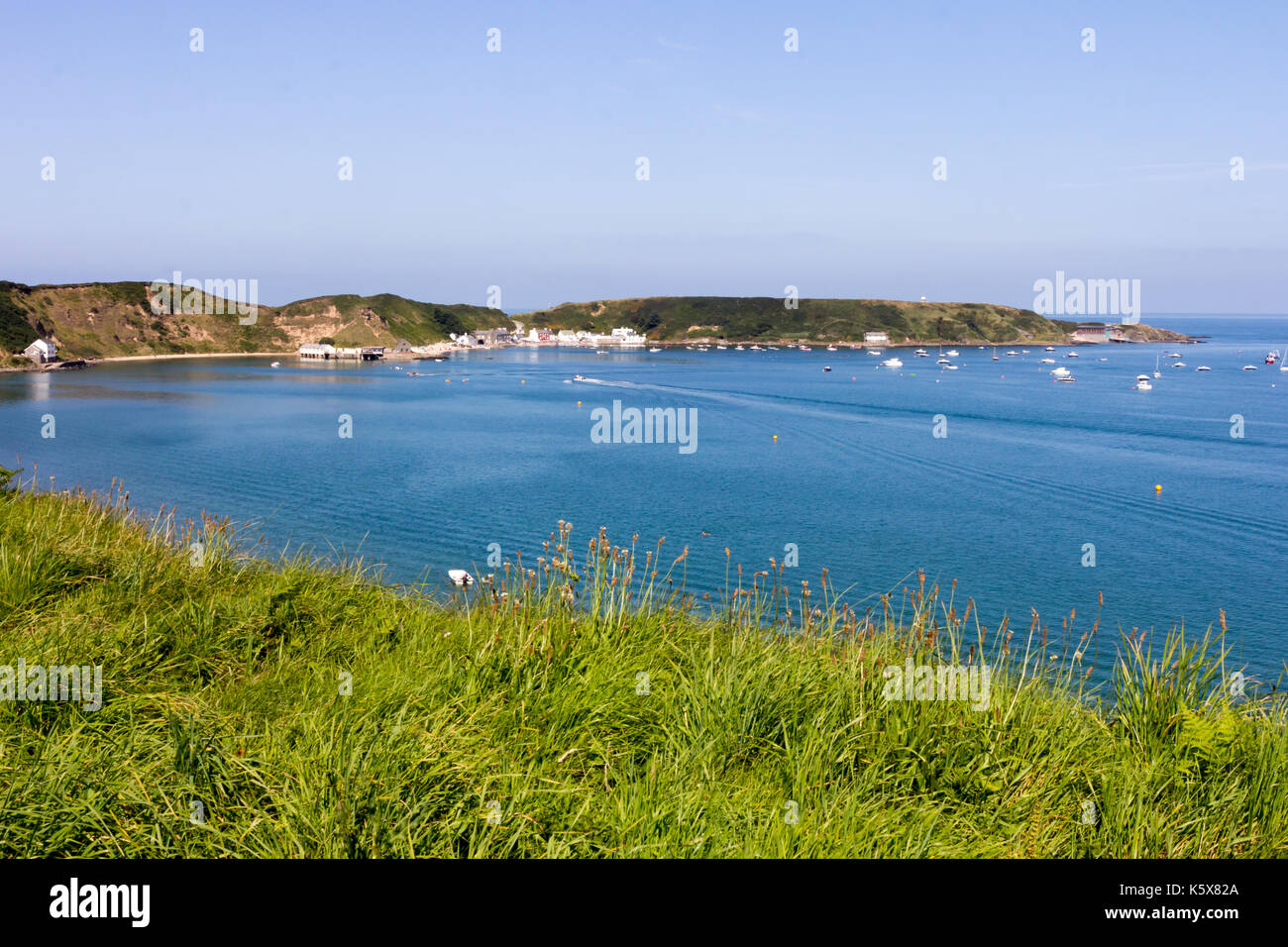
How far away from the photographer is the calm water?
91.8ft

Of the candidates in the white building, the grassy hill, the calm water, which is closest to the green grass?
the calm water

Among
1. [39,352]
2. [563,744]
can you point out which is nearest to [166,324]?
[39,352]

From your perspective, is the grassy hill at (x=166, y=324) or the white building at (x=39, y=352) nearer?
the white building at (x=39, y=352)

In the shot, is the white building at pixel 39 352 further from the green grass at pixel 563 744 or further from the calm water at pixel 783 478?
the green grass at pixel 563 744

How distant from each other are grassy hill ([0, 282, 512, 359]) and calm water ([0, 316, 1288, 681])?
4128 centimetres

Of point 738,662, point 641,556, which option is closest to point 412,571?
point 641,556

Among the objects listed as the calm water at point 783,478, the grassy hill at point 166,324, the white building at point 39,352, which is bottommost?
the calm water at point 783,478

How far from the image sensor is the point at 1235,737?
5.68 metres

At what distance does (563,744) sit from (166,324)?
16814 centimetres

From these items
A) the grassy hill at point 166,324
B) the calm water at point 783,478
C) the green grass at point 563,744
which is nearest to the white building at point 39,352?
the grassy hill at point 166,324

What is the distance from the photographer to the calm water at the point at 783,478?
28.0m

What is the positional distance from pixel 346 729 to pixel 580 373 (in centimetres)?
12270

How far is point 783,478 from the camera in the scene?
44.8 metres

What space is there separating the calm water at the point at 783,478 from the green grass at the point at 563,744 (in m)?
11.4
